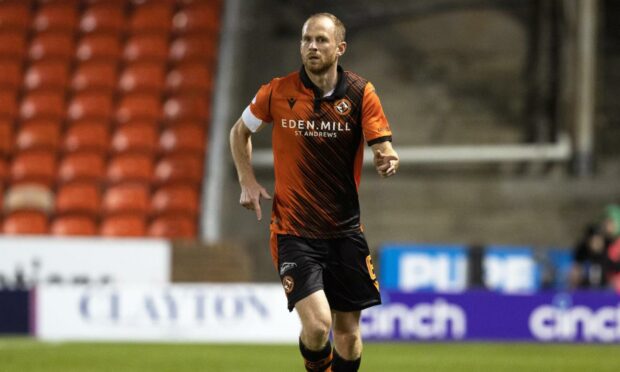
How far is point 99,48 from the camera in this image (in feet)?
57.0

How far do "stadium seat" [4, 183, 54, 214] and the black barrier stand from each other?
248 cm

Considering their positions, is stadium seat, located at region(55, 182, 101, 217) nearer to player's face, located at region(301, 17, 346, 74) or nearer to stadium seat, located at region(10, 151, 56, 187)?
stadium seat, located at region(10, 151, 56, 187)

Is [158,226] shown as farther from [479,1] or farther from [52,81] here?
[479,1]

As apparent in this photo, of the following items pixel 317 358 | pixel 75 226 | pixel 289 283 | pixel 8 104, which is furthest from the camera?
pixel 8 104

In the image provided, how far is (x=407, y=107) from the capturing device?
1655 centimetres

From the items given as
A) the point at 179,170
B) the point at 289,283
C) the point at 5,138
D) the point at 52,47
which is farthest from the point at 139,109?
the point at 289,283

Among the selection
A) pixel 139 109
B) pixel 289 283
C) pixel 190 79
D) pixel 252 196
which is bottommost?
pixel 289 283

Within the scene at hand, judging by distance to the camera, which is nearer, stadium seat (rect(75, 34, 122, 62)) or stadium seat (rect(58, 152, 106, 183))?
stadium seat (rect(58, 152, 106, 183))

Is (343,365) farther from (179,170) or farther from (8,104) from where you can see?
(8,104)

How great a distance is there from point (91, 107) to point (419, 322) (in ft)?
20.5

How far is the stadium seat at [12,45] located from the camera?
17.3 m

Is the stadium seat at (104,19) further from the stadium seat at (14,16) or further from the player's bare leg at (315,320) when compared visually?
the player's bare leg at (315,320)

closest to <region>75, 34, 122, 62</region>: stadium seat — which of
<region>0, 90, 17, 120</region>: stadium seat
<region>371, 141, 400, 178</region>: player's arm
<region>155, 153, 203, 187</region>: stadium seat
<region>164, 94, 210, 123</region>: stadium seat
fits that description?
<region>0, 90, 17, 120</region>: stadium seat

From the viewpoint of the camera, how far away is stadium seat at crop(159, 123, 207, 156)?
16.1 metres
